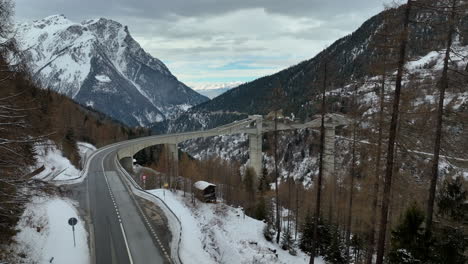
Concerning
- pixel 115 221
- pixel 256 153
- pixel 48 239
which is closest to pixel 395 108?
pixel 48 239

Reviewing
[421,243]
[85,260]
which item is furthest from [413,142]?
[85,260]

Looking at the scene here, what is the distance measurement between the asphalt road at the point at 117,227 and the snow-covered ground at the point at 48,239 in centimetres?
87

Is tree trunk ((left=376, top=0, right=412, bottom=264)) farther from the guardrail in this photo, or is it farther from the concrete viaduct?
the concrete viaduct

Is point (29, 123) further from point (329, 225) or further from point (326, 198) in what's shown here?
point (326, 198)

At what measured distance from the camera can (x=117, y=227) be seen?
82.3 feet

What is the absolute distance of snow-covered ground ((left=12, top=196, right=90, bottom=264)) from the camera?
17.5 meters

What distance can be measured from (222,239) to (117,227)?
8.51 m

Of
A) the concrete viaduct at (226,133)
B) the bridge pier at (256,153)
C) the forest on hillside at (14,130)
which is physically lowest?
the bridge pier at (256,153)

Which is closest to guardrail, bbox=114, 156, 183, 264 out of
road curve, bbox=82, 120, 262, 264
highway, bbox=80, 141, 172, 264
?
road curve, bbox=82, 120, 262, 264

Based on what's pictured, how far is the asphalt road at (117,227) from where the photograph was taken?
20250mm

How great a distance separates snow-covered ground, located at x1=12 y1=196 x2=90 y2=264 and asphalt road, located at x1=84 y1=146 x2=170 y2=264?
87 cm

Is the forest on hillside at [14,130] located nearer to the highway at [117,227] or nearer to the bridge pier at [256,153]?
the highway at [117,227]

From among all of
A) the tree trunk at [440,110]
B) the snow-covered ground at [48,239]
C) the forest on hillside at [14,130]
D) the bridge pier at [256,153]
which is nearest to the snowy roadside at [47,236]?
the snow-covered ground at [48,239]

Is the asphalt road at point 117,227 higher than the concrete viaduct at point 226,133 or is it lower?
higher
